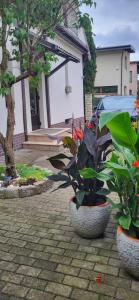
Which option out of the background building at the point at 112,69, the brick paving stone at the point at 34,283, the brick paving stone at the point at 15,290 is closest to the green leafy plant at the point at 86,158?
the brick paving stone at the point at 34,283

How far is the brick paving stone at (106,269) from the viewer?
2357 mm

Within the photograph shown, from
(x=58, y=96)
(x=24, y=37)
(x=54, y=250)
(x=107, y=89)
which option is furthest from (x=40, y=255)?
(x=107, y=89)

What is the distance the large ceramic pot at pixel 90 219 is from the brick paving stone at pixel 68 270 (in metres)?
0.49

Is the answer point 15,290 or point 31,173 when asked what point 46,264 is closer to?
point 15,290

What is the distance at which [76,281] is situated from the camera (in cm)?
225

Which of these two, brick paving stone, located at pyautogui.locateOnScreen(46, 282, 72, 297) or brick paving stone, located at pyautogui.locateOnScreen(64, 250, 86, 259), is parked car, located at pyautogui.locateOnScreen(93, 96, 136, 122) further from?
brick paving stone, located at pyautogui.locateOnScreen(46, 282, 72, 297)

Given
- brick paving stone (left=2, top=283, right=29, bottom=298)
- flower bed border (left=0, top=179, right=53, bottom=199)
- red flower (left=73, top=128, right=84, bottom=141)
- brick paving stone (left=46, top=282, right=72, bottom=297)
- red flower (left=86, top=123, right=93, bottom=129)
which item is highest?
red flower (left=86, top=123, right=93, bottom=129)

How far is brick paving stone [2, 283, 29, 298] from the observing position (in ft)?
6.93

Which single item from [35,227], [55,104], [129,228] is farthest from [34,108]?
[129,228]

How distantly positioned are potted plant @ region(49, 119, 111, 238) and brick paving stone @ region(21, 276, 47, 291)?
29.2 inches

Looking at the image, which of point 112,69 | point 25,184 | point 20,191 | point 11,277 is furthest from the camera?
point 112,69

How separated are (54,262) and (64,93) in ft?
31.6

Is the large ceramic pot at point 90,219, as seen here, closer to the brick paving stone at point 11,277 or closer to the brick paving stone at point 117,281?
the brick paving stone at point 117,281

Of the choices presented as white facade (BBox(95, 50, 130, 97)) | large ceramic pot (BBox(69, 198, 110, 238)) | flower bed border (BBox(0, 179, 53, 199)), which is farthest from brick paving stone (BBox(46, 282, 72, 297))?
white facade (BBox(95, 50, 130, 97))
